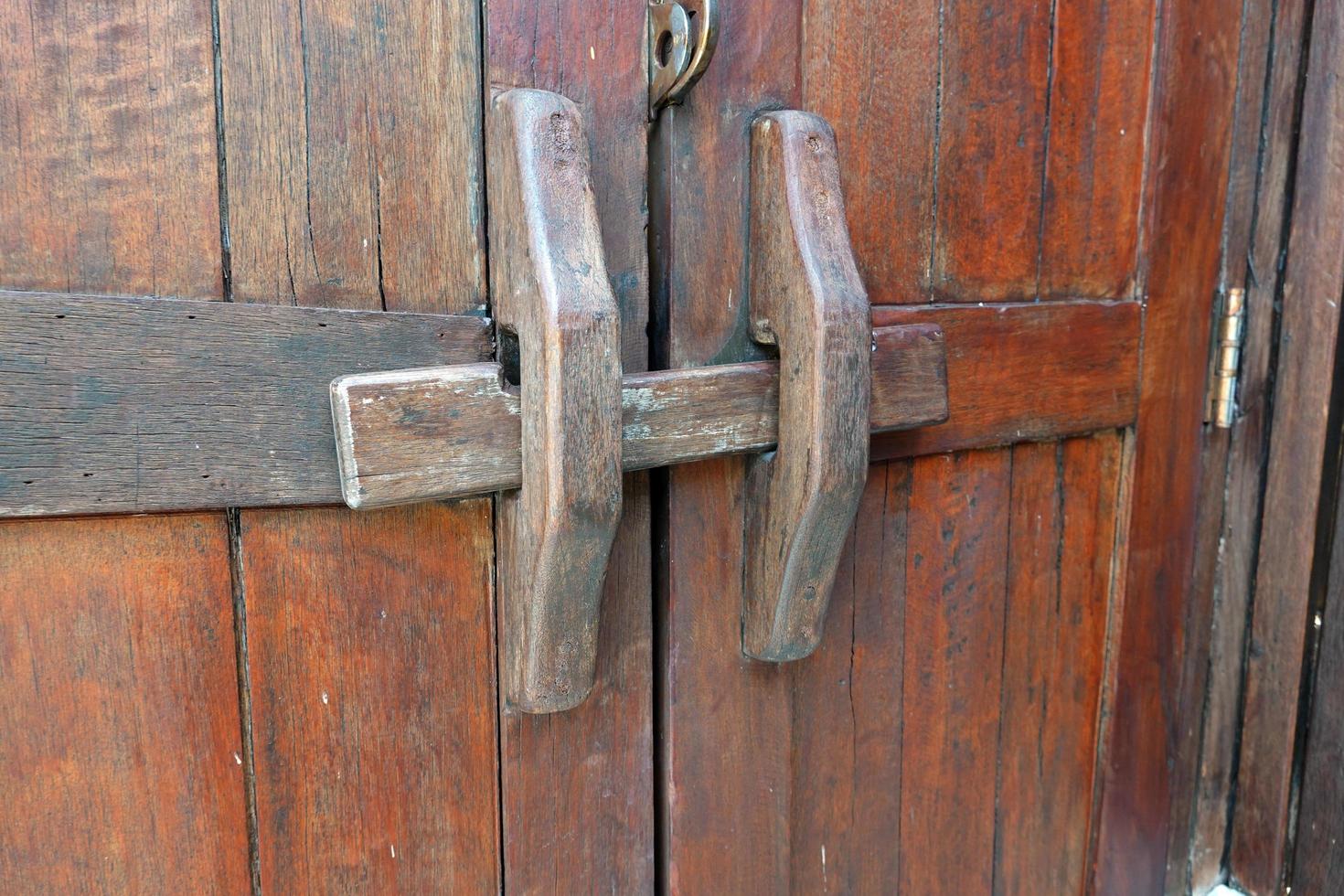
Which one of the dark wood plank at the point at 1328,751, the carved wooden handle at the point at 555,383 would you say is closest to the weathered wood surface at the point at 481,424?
the carved wooden handle at the point at 555,383

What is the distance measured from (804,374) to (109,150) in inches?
15.2

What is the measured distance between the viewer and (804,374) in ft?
1.78

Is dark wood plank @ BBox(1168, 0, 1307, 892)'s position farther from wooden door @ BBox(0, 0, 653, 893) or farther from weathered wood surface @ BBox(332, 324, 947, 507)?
wooden door @ BBox(0, 0, 653, 893)

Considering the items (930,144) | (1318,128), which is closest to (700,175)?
(930,144)

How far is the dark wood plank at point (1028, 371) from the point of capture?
690mm

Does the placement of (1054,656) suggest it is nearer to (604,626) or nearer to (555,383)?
(604,626)

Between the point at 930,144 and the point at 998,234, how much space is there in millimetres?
97

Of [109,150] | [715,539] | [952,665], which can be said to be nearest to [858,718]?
[952,665]

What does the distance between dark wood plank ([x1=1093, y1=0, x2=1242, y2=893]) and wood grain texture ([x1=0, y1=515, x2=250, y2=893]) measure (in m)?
0.74

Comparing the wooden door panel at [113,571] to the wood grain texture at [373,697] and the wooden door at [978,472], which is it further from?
the wooden door at [978,472]

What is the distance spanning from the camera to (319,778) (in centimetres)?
54

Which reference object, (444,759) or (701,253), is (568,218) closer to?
(701,253)

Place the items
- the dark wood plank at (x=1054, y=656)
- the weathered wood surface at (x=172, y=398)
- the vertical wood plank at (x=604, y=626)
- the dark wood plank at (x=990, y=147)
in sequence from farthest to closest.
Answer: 1. the dark wood plank at (x=1054, y=656)
2. the dark wood plank at (x=990, y=147)
3. the vertical wood plank at (x=604, y=626)
4. the weathered wood surface at (x=172, y=398)

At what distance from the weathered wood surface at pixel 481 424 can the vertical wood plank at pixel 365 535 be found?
0.08 metres
